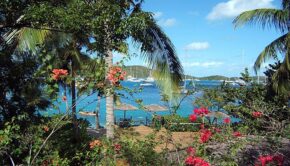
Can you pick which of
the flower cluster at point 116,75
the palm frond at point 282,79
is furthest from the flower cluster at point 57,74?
the palm frond at point 282,79

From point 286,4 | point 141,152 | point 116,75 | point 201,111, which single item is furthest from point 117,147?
point 286,4

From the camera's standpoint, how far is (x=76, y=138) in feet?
35.5

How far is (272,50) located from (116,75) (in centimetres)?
1115

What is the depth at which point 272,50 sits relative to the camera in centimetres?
1577

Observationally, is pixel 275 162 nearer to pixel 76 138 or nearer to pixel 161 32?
pixel 76 138

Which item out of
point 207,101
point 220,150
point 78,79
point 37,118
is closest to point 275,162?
point 220,150

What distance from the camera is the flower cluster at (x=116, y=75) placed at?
5.84 metres

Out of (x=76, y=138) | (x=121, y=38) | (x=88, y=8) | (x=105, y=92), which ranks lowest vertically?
(x=76, y=138)

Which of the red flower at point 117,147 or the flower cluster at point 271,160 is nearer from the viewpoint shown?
the flower cluster at point 271,160

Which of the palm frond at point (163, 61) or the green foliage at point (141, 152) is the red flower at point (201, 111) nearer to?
the green foliage at point (141, 152)

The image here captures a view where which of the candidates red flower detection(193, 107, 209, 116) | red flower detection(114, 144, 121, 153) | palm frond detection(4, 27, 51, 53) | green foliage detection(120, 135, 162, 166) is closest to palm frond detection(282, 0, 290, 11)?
palm frond detection(4, 27, 51, 53)

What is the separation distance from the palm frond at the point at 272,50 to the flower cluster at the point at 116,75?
10591mm

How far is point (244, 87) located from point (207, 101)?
6926 mm

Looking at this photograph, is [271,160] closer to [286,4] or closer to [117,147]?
[117,147]
